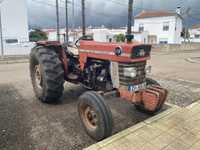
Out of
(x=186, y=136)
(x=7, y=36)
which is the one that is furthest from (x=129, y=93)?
(x=7, y=36)

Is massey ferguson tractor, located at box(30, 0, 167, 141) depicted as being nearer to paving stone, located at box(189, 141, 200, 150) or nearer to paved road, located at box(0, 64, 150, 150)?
paved road, located at box(0, 64, 150, 150)

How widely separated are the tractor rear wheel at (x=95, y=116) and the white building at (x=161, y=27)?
127 ft

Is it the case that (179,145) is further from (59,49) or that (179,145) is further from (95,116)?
(59,49)

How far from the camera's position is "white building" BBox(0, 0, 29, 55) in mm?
25094

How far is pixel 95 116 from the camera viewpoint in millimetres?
3230

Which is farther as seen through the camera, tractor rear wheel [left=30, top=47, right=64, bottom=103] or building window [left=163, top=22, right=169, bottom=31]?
building window [left=163, top=22, right=169, bottom=31]

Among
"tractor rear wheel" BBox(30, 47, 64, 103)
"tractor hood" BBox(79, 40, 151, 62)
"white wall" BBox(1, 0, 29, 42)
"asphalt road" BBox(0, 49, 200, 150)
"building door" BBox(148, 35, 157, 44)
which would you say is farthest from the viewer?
"building door" BBox(148, 35, 157, 44)

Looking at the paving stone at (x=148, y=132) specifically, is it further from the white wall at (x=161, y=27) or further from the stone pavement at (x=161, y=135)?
the white wall at (x=161, y=27)

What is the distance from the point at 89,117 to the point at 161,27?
1747 inches

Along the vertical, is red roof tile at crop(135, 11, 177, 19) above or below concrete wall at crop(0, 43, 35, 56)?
above

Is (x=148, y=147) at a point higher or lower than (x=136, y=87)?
lower

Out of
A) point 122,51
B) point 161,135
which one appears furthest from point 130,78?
point 161,135

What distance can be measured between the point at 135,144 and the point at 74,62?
2.60m

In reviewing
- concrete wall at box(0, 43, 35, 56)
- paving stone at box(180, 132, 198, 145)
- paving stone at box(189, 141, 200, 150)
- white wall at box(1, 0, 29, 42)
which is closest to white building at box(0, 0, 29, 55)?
white wall at box(1, 0, 29, 42)
